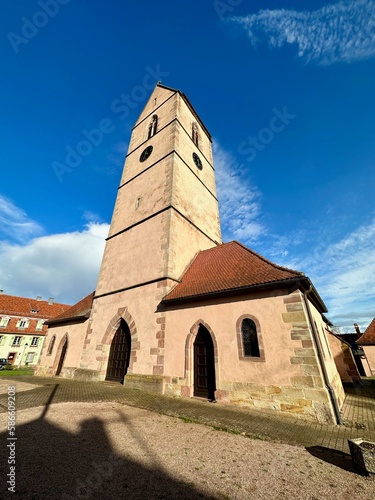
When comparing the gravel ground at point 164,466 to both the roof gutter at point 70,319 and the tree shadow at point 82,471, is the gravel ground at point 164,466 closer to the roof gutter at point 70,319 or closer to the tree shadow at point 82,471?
the tree shadow at point 82,471

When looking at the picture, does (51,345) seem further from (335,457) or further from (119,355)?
(335,457)

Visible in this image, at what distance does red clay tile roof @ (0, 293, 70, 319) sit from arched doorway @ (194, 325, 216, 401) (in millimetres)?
35340

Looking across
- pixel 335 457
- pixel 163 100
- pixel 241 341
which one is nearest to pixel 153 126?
pixel 163 100

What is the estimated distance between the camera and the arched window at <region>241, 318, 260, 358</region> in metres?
7.18

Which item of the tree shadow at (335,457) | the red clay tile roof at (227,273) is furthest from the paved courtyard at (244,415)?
the red clay tile roof at (227,273)

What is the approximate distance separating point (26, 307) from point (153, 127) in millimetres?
34021

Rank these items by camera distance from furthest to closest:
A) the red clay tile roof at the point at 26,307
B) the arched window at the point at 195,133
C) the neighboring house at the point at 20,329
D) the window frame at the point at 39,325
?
the window frame at the point at 39,325, the red clay tile roof at the point at 26,307, the neighboring house at the point at 20,329, the arched window at the point at 195,133

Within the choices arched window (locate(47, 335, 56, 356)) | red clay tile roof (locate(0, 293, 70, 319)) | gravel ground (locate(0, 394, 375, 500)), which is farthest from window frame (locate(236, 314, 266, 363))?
red clay tile roof (locate(0, 293, 70, 319))

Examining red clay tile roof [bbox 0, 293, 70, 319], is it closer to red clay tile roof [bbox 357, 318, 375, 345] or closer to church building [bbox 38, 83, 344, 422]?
church building [bbox 38, 83, 344, 422]

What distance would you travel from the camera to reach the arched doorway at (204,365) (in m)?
8.02

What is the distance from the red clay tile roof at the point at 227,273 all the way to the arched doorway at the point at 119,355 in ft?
11.5

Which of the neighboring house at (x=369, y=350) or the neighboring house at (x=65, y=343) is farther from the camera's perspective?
the neighboring house at (x=369, y=350)

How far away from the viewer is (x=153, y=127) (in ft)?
60.9

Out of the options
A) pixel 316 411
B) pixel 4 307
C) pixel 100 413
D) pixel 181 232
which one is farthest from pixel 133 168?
pixel 4 307
